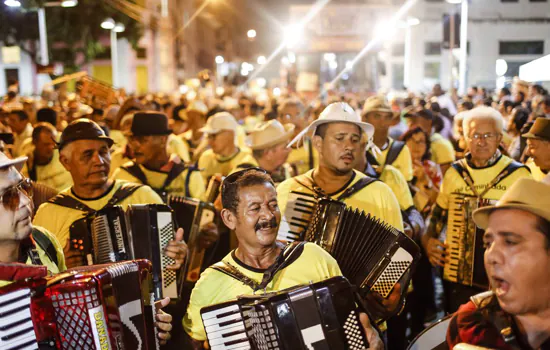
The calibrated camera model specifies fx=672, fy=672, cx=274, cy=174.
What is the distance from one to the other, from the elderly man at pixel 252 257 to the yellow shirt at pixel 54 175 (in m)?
4.87

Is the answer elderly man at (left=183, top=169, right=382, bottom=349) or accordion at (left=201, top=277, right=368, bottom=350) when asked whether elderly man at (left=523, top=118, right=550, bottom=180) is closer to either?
elderly man at (left=183, top=169, right=382, bottom=349)

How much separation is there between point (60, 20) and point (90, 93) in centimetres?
1753

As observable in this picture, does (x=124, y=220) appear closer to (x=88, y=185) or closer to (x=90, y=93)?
(x=88, y=185)

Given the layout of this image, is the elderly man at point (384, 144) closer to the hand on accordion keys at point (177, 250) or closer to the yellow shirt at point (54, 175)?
the hand on accordion keys at point (177, 250)

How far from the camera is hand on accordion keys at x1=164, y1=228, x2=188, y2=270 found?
4.96m

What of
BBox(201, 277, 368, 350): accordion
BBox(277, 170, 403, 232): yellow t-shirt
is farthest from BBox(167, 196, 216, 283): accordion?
BBox(201, 277, 368, 350): accordion

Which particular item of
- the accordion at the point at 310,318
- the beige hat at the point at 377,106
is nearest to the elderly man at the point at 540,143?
the beige hat at the point at 377,106

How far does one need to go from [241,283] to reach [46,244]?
1.30 metres

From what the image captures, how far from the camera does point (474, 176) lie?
6137 mm

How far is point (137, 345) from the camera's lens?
11.5ft

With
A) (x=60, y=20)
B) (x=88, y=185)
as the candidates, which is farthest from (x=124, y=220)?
(x=60, y=20)

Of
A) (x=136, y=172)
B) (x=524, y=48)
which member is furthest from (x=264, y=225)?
(x=524, y=48)

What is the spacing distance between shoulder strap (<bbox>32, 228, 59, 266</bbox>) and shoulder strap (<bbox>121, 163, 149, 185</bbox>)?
8.03 ft

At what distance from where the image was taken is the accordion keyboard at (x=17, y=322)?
304 centimetres
